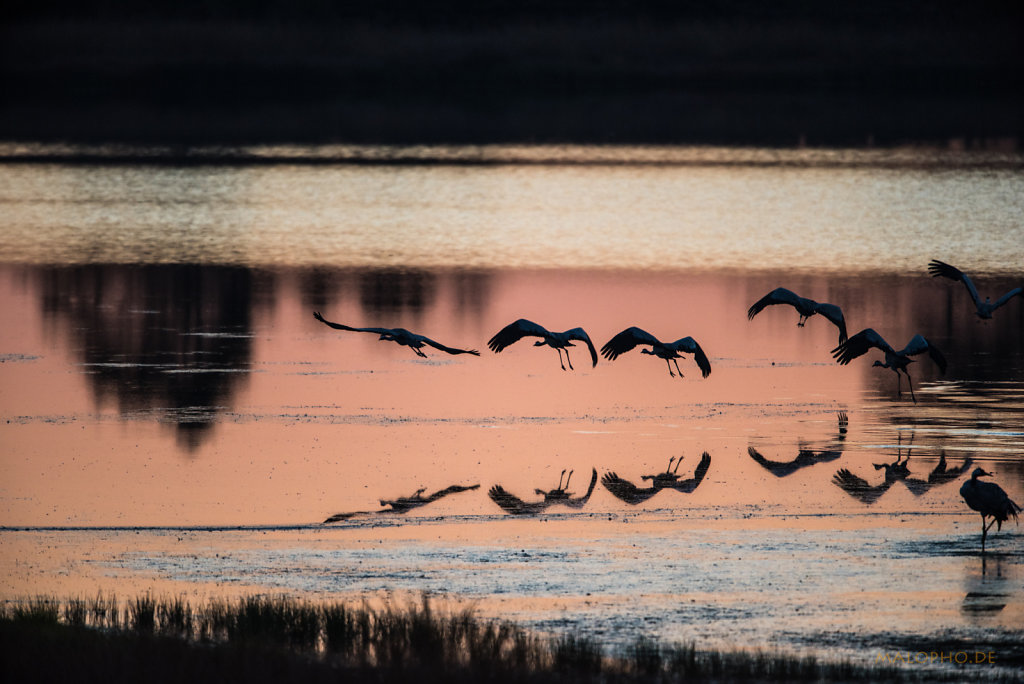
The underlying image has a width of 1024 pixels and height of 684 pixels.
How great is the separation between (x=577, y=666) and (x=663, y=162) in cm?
7193

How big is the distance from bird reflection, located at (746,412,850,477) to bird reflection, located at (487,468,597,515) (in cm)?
206

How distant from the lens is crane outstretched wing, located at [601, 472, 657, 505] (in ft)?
57.3

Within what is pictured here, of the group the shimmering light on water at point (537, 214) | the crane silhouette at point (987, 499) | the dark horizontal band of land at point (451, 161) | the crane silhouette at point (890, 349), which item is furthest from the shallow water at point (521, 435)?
the dark horizontal band of land at point (451, 161)

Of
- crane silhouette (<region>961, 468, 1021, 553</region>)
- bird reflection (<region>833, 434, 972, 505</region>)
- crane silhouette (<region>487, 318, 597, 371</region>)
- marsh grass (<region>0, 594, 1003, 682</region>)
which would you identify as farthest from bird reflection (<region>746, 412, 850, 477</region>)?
marsh grass (<region>0, 594, 1003, 682</region>)

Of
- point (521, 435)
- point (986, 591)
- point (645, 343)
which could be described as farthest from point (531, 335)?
point (986, 591)

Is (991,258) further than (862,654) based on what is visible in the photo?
Yes

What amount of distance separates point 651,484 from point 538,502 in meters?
1.38

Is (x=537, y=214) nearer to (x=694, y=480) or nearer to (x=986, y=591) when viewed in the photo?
(x=694, y=480)

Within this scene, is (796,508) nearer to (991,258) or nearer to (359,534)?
(359,534)

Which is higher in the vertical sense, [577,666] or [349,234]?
[349,234]

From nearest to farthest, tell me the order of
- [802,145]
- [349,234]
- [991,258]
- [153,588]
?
[153,588] < [991,258] < [349,234] < [802,145]

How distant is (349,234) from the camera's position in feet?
160

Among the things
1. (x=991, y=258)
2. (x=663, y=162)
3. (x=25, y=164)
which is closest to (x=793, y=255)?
(x=991, y=258)

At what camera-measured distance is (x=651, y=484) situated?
1803 centimetres
